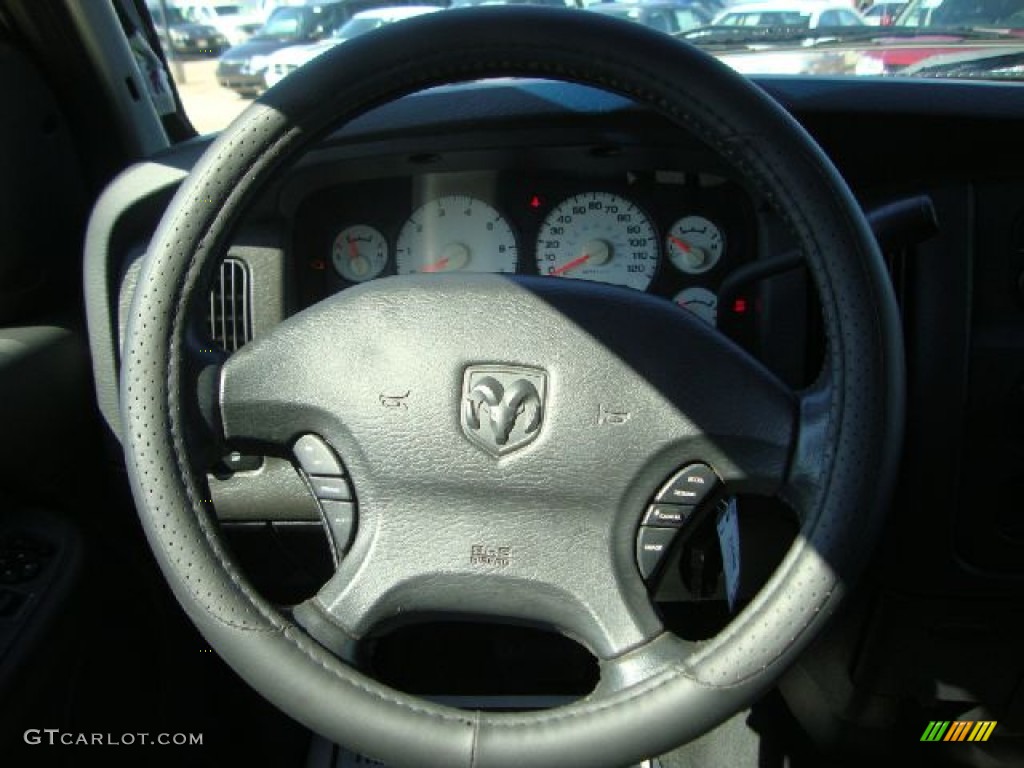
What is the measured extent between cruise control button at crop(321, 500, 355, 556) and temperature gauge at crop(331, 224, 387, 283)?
2.24 ft

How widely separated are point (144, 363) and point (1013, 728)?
163cm

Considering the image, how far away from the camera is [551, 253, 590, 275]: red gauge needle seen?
182 cm

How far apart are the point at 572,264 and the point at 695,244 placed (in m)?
0.21

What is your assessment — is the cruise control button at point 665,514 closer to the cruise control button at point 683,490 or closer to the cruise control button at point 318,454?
the cruise control button at point 683,490

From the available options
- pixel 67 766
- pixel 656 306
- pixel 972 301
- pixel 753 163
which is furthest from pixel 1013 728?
pixel 67 766

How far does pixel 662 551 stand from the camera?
1177mm

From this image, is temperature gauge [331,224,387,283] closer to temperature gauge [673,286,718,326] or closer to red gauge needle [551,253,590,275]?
red gauge needle [551,253,590,275]

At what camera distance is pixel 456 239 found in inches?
71.5

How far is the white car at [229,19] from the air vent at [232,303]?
120 cm

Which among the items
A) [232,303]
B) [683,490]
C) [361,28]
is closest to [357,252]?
[232,303]

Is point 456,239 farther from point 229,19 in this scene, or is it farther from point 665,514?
point 229,19

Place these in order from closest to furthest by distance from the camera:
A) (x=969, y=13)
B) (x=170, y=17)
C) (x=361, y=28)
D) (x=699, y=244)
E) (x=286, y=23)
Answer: (x=361, y=28) → (x=699, y=244) → (x=969, y=13) → (x=170, y=17) → (x=286, y=23)

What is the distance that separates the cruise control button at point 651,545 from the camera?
3.85ft

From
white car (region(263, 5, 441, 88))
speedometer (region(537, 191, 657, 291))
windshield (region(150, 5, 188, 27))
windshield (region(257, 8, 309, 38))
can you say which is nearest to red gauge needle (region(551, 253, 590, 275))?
speedometer (region(537, 191, 657, 291))
